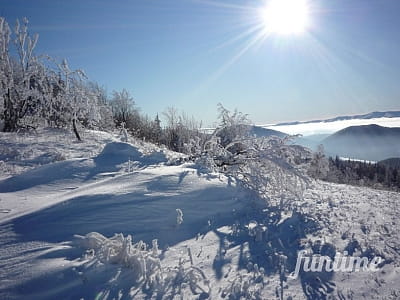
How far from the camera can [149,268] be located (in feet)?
8.71

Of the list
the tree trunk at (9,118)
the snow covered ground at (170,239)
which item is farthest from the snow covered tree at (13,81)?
the snow covered ground at (170,239)

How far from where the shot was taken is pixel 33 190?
15.5ft

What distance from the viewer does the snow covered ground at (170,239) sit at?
8.09 ft

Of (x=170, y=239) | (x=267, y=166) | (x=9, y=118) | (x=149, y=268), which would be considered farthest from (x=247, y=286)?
(x=9, y=118)

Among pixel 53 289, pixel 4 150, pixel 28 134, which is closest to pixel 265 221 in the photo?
pixel 53 289

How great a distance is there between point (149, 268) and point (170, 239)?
0.82 meters

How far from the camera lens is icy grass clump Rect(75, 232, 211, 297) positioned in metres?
2.48

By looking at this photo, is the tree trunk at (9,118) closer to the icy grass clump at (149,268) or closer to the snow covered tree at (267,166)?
the snow covered tree at (267,166)

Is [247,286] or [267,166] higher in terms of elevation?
[267,166]

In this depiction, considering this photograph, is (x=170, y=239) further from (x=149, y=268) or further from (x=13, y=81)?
(x=13, y=81)

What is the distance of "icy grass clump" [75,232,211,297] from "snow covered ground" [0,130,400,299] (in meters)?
0.01

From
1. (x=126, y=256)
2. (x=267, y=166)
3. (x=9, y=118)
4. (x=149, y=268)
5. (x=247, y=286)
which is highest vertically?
(x=9, y=118)

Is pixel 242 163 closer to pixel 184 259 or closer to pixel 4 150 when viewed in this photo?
pixel 184 259

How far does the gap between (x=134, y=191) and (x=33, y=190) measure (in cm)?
205
